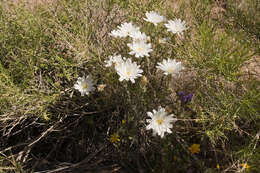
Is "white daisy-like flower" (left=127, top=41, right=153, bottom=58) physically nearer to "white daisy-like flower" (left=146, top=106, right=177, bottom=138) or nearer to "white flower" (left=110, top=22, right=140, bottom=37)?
"white flower" (left=110, top=22, right=140, bottom=37)

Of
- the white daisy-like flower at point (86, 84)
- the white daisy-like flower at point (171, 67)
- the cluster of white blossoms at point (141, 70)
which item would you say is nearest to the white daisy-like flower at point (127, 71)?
the cluster of white blossoms at point (141, 70)

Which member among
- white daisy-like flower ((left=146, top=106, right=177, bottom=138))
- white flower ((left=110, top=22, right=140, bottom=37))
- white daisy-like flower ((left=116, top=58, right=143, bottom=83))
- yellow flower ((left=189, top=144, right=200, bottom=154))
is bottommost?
yellow flower ((left=189, top=144, right=200, bottom=154))

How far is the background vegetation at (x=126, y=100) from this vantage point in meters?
1.30

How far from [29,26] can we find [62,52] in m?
0.30

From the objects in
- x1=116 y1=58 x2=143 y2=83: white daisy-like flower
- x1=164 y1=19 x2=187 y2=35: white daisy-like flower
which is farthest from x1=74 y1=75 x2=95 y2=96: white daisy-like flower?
x1=164 y1=19 x2=187 y2=35: white daisy-like flower

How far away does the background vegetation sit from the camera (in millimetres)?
1301

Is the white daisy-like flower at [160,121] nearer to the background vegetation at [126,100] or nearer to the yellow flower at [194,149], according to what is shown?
the background vegetation at [126,100]

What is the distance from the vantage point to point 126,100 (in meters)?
1.44

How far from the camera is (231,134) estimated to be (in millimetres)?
1476

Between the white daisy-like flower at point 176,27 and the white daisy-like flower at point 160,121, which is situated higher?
the white daisy-like flower at point 176,27

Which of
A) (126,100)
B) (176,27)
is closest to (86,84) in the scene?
(126,100)

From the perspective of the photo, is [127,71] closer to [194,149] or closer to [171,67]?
[171,67]

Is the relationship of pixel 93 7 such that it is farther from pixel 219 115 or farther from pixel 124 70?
pixel 219 115

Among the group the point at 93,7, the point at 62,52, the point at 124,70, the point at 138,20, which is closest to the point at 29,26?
the point at 62,52
